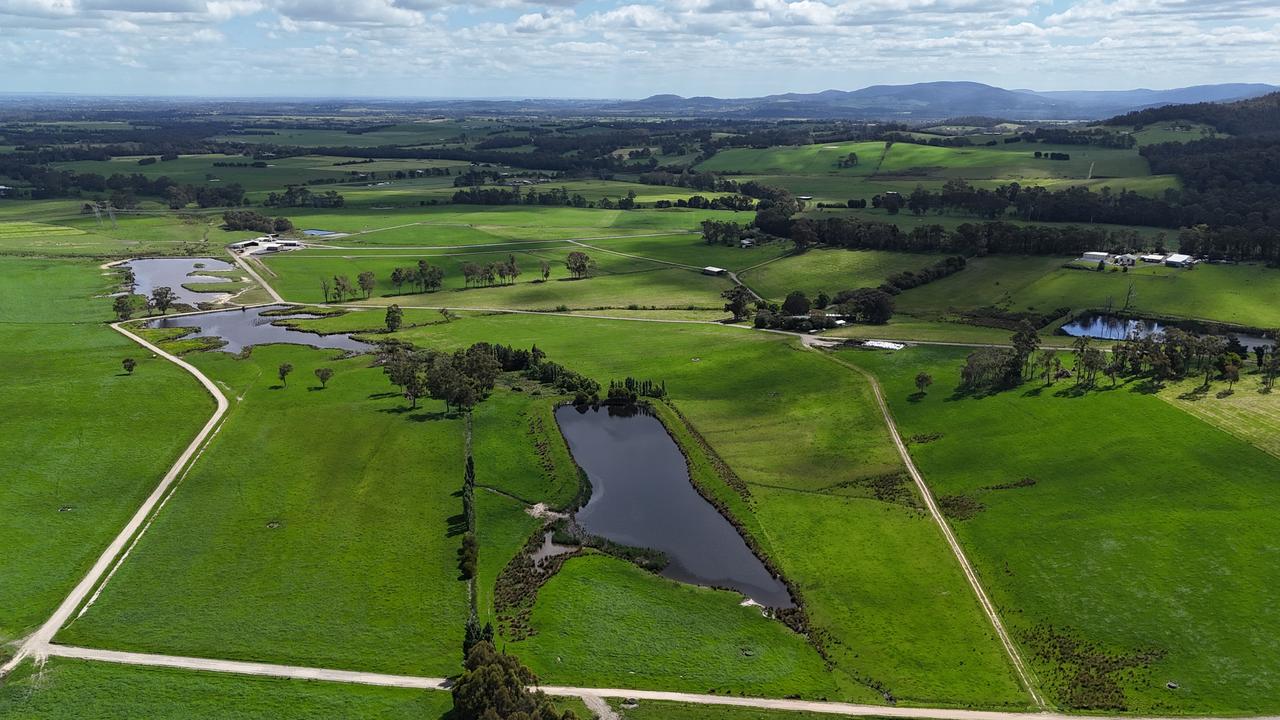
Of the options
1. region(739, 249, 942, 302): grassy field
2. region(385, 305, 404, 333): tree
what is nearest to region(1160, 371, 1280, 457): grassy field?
region(739, 249, 942, 302): grassy field

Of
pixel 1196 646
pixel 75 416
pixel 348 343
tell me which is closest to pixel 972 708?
pixel 1196 646

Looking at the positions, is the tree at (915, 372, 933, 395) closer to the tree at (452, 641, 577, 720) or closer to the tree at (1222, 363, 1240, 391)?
the tree at (1222, 363, 1240, 391)

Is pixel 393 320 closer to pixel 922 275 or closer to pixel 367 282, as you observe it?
pixel 367 282

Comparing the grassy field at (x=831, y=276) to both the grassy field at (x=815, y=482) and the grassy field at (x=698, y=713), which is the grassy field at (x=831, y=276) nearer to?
the grassy field at (x=815, y=482)

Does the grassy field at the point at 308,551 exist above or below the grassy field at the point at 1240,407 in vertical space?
below

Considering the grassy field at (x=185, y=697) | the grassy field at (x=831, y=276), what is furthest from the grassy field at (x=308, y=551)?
the grassy field at (x=831, y=276)

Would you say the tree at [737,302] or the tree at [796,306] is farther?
the tree at [737,302]

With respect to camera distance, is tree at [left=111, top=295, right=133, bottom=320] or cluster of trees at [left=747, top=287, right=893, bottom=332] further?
tree at [left=111, top=295, right=133, bottom=320]
